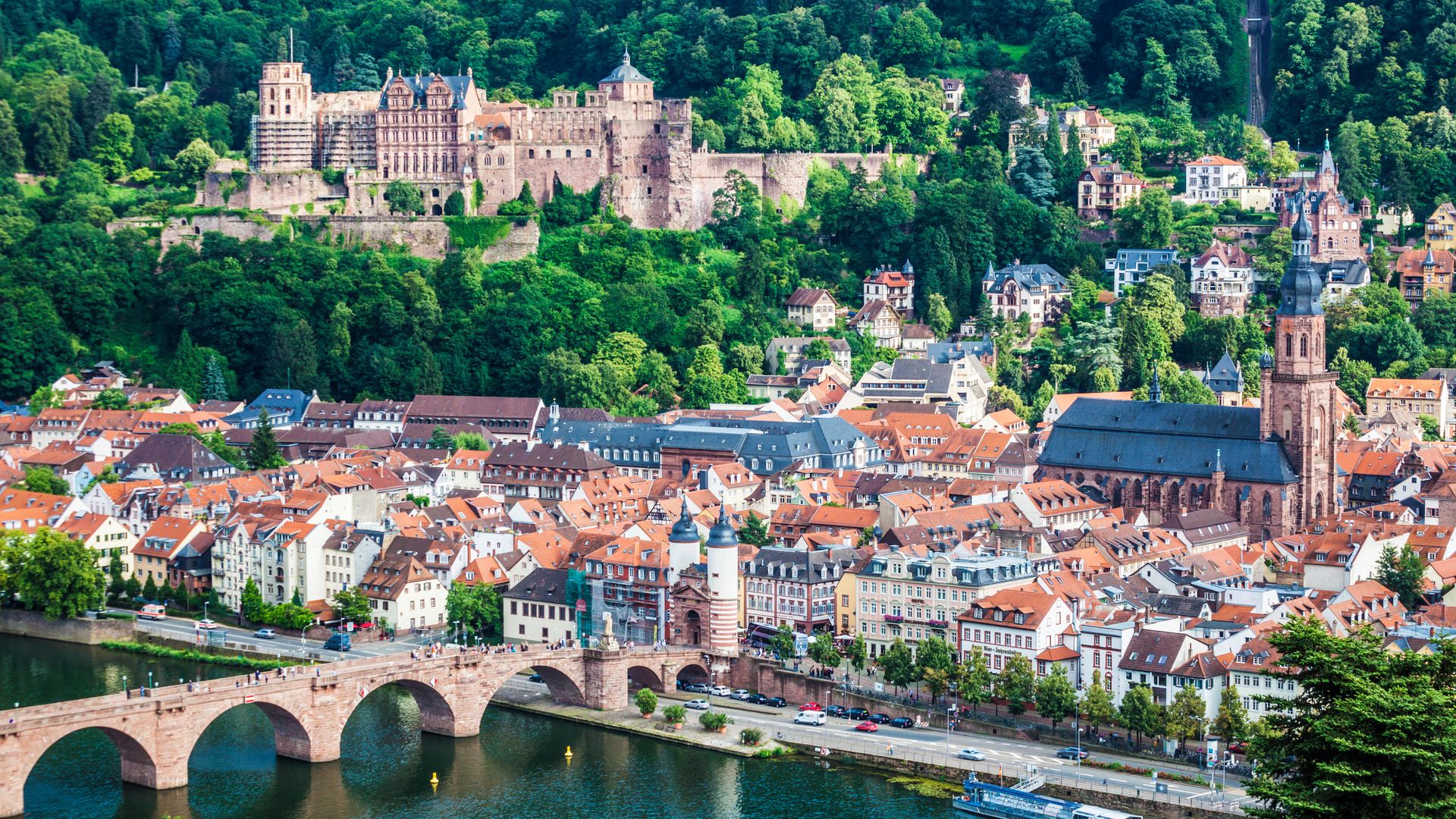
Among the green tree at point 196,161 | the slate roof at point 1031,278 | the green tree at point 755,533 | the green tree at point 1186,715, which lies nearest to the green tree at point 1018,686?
the green tree at point 1186,715

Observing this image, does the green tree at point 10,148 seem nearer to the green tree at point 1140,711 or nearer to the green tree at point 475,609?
the green tree at point 475,609

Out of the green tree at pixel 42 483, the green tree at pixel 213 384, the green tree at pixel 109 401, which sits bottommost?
the green tree at pixel 42 483

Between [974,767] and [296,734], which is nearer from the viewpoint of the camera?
[974,767]

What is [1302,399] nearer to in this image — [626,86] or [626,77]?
[626,86]

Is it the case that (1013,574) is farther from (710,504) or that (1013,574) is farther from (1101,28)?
(1101,28)

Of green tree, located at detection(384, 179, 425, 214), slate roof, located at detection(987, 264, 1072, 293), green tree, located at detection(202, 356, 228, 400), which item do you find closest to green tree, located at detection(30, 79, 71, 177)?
green tree, located at detection(384, 179, 425, 214)

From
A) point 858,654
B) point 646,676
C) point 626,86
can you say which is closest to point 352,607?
point 646,676

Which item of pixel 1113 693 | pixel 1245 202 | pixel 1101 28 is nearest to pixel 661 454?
pixel 1113 693

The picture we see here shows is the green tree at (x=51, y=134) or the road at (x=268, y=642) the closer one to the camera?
the road at (x=268, y=642)
